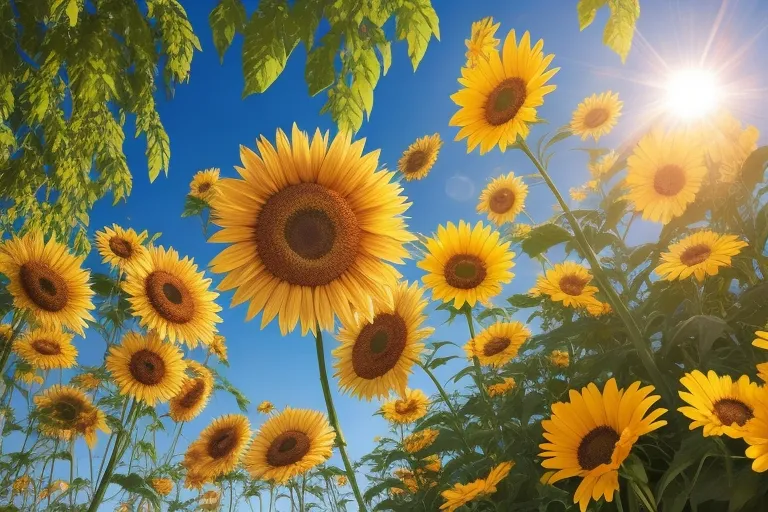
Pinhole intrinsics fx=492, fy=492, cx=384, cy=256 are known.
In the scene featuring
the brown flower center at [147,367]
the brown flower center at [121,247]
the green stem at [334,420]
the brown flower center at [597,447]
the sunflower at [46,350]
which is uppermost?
the brown flower center at [121,247]

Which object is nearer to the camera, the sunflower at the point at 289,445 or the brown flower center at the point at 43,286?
the sunflower at the point at 289,445

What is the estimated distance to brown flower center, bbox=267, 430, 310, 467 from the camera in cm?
182

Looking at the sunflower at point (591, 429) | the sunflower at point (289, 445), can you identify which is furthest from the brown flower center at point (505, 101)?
the sunflower at point (289, 445)

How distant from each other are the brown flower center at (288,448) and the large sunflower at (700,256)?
150 cm

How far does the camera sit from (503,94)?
182 cm

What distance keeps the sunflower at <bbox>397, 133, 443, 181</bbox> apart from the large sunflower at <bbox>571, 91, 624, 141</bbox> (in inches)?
45.0

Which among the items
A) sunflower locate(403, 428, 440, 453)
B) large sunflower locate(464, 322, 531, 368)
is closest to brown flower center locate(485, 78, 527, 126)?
large sunflower locate(464, 322, 531, 368)

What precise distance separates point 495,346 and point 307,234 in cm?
157

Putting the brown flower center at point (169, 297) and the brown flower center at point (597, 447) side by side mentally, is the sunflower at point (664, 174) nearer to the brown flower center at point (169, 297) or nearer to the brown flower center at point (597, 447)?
the brown flower center at point (597, 447)

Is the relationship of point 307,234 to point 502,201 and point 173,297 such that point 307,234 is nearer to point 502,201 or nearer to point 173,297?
point 173,297

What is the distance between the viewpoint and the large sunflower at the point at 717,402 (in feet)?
3.72

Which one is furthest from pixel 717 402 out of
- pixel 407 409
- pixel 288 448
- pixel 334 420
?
pixel 407 409

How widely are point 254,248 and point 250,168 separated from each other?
0.79 ft

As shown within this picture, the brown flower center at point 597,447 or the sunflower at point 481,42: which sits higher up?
the sunflower at point 481,42
